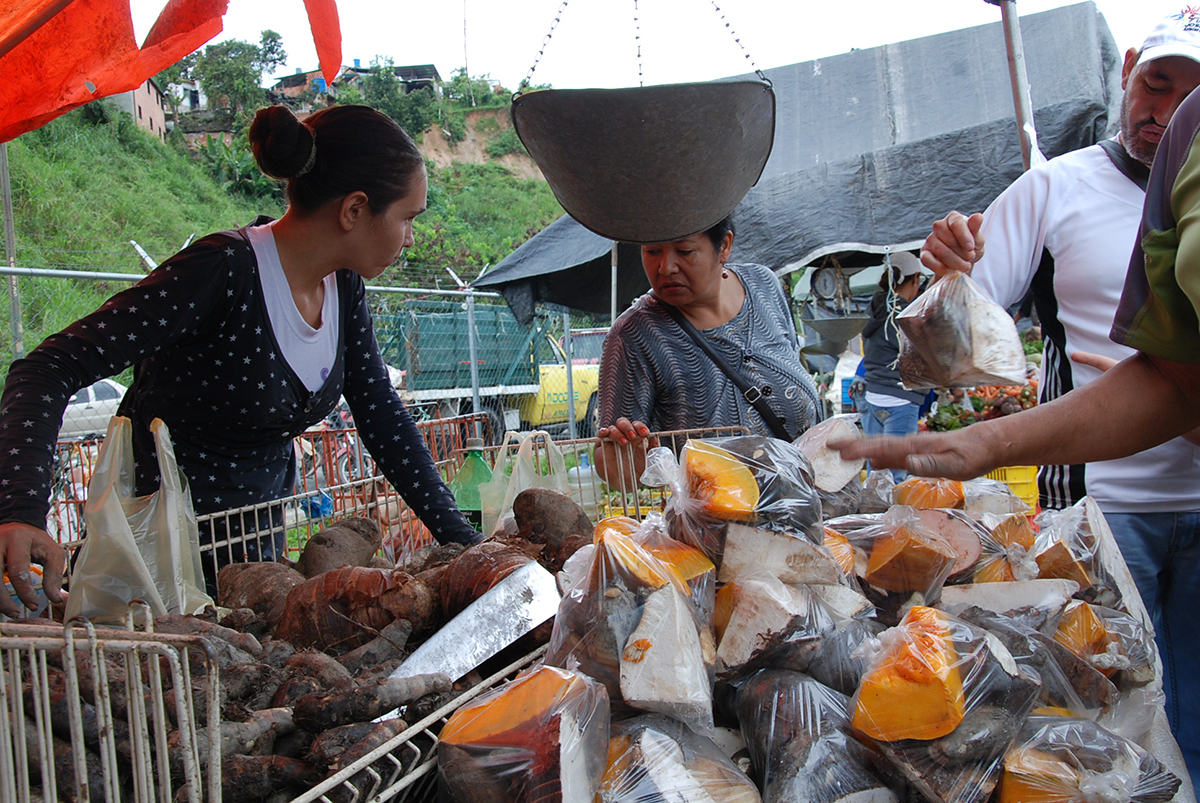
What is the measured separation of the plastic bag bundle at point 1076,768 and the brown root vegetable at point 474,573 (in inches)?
36.8

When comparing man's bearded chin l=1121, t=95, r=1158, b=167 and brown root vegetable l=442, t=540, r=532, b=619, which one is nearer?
brown root vegetable l=442, t=540, r=532, b=619

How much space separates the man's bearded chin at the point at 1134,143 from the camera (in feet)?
6.34

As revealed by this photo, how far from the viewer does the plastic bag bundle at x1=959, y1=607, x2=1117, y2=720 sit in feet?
3.98

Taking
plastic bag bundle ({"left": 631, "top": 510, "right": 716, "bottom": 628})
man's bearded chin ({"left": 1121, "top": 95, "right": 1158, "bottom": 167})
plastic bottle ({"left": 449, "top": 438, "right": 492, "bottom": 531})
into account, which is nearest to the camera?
plastic bag bundle ({"left": 631, "top": 510, "right": 716, "bottom": 628})

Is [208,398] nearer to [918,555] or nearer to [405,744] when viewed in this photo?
[405,744]

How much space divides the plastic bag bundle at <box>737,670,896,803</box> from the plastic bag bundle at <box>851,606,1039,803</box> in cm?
4

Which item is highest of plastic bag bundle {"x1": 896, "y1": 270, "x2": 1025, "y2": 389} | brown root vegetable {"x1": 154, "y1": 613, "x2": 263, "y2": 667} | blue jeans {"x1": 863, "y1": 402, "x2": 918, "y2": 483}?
plastic bag bundle {"x1": 896, "y1": 270, "x2": 1025, "y2": 389}

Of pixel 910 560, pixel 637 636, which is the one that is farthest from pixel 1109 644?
pixel 637 636

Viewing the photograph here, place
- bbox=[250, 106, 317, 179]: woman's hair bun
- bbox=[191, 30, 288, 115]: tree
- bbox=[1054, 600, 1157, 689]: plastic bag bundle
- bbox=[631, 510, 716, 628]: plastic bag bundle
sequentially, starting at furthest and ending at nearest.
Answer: bbox=[191, 30, 288, 115]: tree, bbox=[250, 106, 317, 179]: woman's hair bun, bbox=[1054, 600, 1157, 689]: plastic bag bundle, bbox=[631, 510, 716, 628]: plastic bag bundle

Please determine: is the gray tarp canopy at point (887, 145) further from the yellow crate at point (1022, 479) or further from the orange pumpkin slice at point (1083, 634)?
the orange pumpkin slice at point (1083, 634)

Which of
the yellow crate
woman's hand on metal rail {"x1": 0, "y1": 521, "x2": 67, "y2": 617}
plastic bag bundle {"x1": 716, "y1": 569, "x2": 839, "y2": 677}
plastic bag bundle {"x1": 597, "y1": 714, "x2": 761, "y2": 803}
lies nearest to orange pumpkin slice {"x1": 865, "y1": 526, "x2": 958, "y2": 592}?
plastic bag bundle {"x1": 716, "y1": 569, "x2": 839, "y2": 677}

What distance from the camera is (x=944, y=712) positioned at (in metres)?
1.02

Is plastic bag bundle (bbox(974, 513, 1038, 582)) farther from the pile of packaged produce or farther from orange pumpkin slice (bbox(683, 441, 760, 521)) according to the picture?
orange pumpkin slice (bbox(683, 441, 760, 521))

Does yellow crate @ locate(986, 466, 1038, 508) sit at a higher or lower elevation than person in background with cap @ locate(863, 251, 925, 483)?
lower
